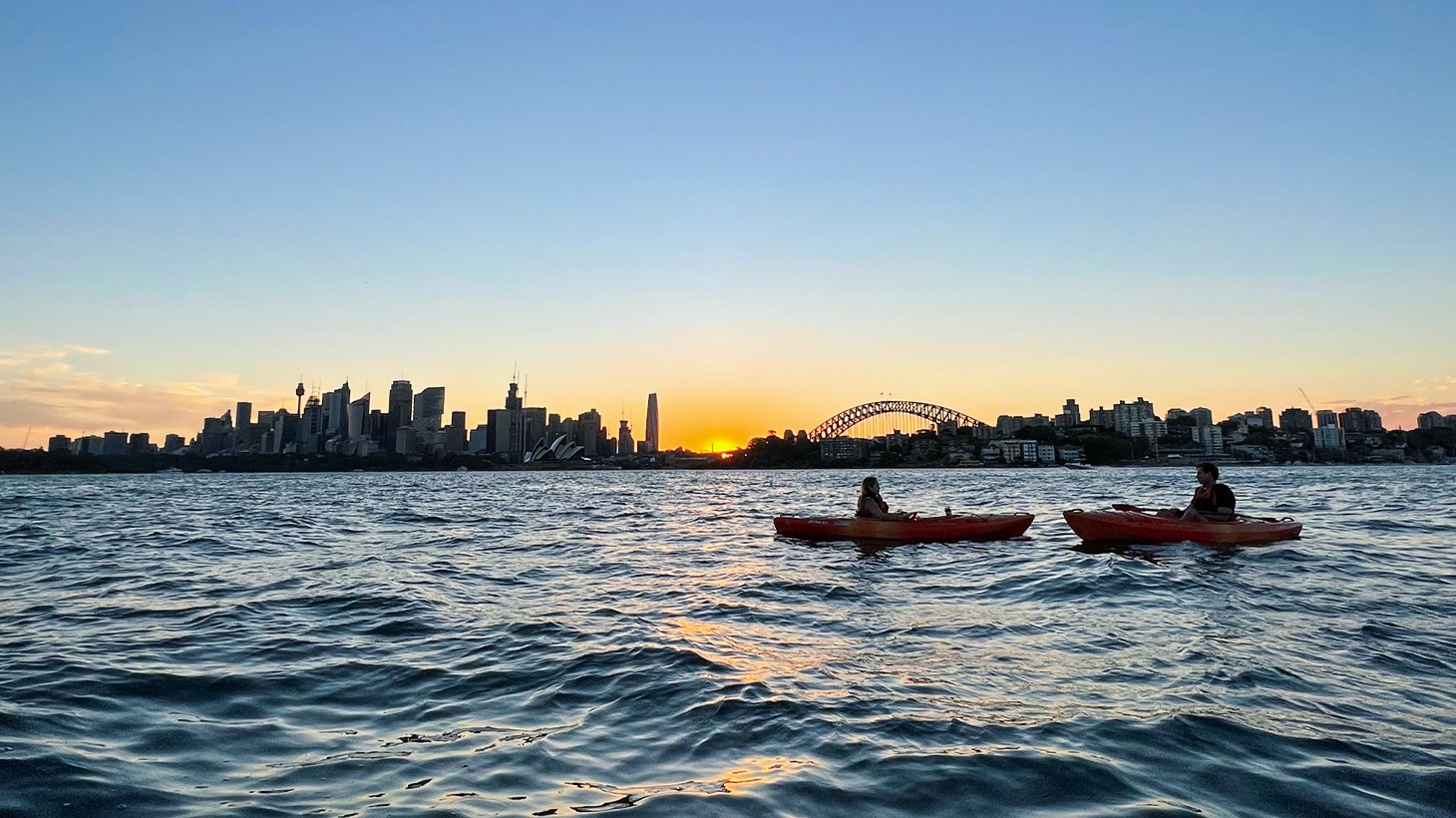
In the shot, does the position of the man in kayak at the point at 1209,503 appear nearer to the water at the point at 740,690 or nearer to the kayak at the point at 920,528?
the water at the point at 740,690

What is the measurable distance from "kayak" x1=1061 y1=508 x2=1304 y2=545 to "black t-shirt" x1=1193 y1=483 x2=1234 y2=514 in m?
0.45

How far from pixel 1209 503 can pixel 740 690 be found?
1478 cm

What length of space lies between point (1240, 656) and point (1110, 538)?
1049cm

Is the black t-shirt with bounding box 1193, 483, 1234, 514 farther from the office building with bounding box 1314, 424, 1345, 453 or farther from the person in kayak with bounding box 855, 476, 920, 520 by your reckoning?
the office building with bounding box 1314, 424, 1345, 453

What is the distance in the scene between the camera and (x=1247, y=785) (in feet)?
15.8

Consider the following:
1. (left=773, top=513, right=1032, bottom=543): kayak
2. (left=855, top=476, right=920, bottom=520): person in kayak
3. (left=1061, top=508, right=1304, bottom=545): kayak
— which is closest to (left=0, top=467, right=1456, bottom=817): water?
(left=1061, top=508, right=1304, bottom=545): kayak

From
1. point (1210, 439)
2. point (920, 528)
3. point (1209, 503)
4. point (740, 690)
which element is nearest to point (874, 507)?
point (920, 528)

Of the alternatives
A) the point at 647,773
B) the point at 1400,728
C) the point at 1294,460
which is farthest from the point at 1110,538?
the point at 1294,460

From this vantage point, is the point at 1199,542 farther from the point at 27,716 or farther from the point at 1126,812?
the point at 27,716

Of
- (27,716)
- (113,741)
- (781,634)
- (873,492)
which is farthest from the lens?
(873,492)

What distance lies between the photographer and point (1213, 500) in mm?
17734

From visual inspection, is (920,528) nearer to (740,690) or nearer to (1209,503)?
(1209,503)

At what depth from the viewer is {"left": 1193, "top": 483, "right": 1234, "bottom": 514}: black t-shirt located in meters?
17.6

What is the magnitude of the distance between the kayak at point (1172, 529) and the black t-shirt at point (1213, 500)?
45cm
